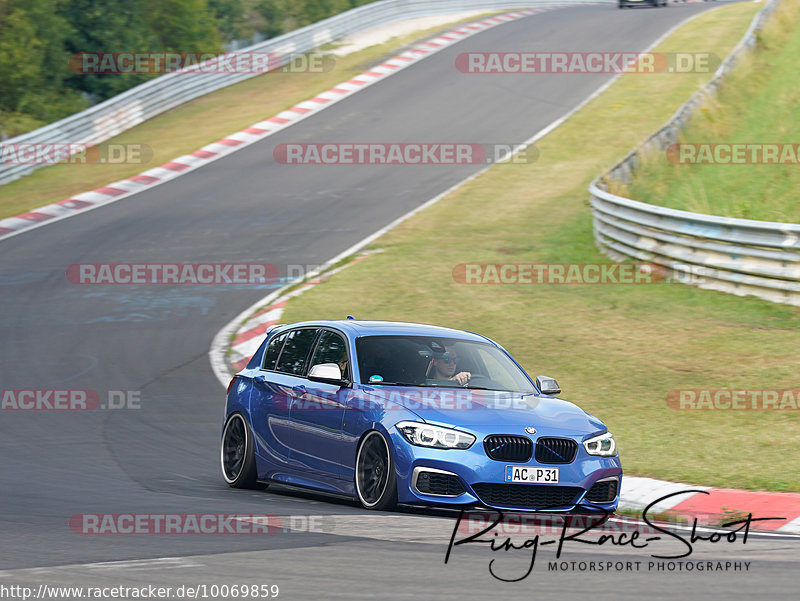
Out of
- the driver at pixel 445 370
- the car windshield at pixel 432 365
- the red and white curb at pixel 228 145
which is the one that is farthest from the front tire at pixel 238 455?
the red and white curb at pixel 228 145

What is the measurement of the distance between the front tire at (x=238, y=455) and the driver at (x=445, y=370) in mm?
1808

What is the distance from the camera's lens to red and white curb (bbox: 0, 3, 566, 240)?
25.8 metres

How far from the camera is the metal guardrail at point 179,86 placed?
31.1 meters

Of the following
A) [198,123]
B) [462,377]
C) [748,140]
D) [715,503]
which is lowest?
[198,123]

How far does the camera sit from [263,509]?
343 inches

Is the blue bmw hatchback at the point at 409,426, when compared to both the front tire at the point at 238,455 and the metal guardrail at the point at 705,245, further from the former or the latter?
the metal guardrail at the point at 705,245

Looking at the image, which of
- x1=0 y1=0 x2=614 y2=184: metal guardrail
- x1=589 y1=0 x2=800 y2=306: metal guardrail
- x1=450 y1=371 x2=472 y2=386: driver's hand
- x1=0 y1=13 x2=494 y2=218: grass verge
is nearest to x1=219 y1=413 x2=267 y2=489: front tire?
x1=450 y1=371 x2=472 y2=386: driver's hand

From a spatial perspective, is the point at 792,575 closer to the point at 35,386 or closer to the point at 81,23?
the point at 35,386

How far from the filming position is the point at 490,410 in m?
8.84

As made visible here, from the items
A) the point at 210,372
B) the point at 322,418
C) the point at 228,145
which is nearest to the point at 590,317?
the point at 210,372

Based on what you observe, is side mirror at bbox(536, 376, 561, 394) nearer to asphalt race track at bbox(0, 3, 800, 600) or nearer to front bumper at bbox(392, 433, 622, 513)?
front bumper at bbox(392, 433, 622, 513)

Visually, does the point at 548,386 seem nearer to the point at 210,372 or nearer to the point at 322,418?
the point at 322,418

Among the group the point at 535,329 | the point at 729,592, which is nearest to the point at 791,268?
the point at 535,329

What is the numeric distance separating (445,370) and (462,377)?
0.14 m
